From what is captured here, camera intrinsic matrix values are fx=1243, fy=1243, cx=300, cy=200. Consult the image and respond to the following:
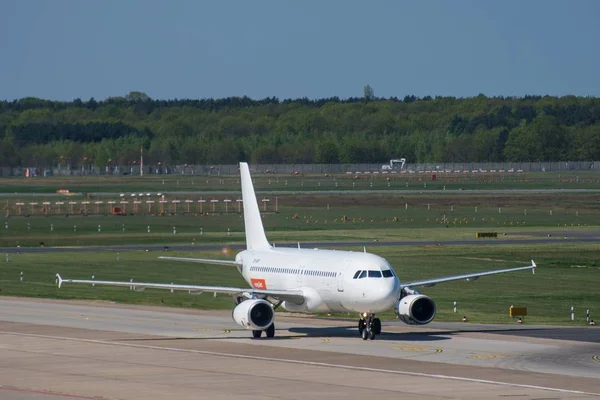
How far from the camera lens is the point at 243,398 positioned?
37.1 metres

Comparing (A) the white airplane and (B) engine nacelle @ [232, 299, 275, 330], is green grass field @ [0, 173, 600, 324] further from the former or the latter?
(B) engine nacelle @ [232, 299, 275, 330]

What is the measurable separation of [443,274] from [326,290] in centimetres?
2935

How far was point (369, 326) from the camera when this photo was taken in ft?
170

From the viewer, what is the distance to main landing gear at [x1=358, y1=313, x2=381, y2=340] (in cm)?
5184

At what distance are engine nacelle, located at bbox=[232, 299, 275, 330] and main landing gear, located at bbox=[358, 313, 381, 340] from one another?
12.7 ft

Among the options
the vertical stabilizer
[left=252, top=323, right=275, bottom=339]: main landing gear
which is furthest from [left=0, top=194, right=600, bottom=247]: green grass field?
[left=252, top=323, right=275, bottom=339]: main landing gear

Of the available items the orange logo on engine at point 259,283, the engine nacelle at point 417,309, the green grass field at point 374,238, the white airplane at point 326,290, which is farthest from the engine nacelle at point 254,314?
the green grass field at point 374,238

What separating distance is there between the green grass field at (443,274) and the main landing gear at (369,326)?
9.62 m

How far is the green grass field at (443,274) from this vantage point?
67.1 m

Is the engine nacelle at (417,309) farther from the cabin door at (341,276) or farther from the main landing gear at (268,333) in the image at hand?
the main landing gear at (268,333)

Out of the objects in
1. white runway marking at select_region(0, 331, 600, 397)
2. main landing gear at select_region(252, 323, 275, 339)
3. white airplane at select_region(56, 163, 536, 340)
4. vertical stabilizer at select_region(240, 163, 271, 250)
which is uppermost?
vertical stabilizer at select_region(240, 163, 271, 250)

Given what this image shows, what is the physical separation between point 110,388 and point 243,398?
4619 millimetres

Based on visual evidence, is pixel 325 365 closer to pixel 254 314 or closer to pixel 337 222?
pixel 254 314

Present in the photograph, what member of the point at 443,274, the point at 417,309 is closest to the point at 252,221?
the point at 417,309
